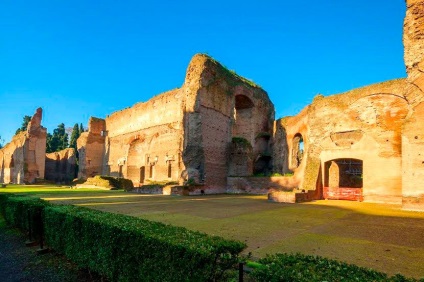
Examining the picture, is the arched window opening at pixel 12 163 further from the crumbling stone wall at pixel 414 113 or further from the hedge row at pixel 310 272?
the hedge row at pixel 310 272

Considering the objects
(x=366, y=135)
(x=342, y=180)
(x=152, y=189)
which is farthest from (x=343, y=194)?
(x=152, y=189)

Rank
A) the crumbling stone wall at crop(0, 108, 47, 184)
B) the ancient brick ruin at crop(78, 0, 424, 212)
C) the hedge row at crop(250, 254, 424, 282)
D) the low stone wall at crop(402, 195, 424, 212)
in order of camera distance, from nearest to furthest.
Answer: the hedge row at crop(250, 254, 424, 282)
the low stone wall at crop(402, 195, 424, 212)
the ancient brick ruin at crop(78, 0, 424, 212)
the crumbling stone wall at crop(0, 108, 47, 184)

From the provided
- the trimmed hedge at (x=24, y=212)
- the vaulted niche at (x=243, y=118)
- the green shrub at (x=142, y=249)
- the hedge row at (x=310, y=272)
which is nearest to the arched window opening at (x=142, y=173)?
the vaulted niche at (x=243, y=118)

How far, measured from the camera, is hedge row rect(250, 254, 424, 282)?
1.92 m

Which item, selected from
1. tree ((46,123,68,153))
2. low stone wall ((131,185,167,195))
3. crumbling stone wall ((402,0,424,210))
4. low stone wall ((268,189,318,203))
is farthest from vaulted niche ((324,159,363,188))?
tree ((46,123,68,153))

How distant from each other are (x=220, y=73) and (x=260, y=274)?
67.2 ft

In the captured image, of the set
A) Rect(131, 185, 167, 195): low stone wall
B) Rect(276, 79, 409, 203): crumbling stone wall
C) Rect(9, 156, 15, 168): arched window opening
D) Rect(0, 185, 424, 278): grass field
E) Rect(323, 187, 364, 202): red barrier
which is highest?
Rect(276, 79, 409, 203): crumbling stone wall

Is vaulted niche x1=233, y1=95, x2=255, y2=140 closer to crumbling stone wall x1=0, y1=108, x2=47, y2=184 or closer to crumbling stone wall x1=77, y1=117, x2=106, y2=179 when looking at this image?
crumbling stone wall x1=77, y1=117, x2=106, y2=179

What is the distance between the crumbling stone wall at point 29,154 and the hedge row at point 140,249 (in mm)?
36205

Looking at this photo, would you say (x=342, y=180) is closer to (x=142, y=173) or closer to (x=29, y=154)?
(x=142, y=173)

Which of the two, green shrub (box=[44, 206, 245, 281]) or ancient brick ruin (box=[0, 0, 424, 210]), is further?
ancient brick ruin (box=[0, 0, 424, 210])

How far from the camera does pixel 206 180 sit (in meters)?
19.1

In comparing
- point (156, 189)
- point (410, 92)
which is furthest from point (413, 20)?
point (156, 189)

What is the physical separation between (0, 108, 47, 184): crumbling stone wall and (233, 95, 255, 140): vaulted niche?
28002 mm
